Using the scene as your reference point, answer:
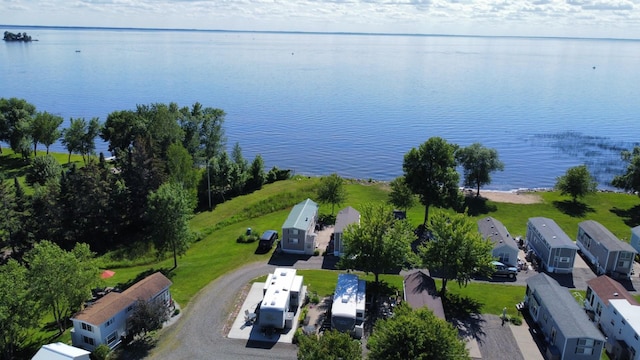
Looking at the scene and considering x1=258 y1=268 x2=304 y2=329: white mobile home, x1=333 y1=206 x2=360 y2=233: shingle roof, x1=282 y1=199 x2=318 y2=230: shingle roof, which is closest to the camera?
x1=258 y1=268 x2=304 y2=329: white mobile home


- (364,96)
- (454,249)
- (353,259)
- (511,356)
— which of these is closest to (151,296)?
(353,259)

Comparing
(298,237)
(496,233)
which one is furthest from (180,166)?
(496,233)

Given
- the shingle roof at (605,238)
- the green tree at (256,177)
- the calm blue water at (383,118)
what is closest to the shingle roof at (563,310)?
the shingle roof at (605,238)

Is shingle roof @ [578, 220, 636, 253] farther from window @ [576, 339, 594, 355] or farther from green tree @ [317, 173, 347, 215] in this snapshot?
green tree @ [317, 173, 347, 215]

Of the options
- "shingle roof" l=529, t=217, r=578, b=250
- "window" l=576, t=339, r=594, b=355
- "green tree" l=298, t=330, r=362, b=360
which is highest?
"green tree" l=298, t=330, r=362, b=360

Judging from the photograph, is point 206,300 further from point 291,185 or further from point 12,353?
point 291,185

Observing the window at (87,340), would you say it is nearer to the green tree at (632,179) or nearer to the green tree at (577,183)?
the green tree at (577,183)

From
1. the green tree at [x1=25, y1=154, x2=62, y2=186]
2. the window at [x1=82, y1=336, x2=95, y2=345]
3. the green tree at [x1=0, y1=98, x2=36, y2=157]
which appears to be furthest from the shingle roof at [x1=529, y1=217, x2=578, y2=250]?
the green tree at [x1=0, y1=98, x2=36, y2=157]
